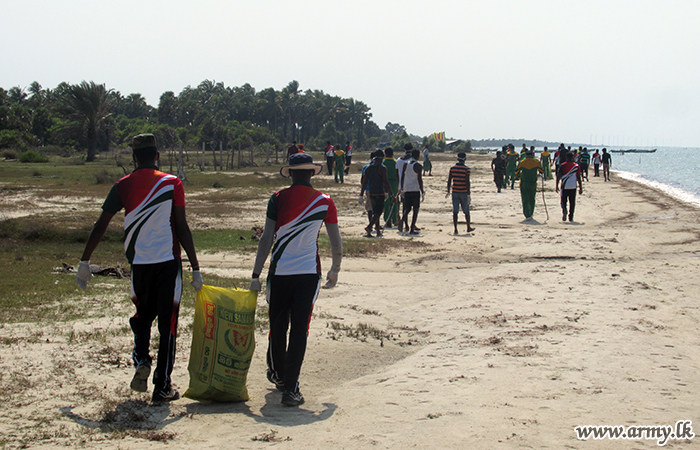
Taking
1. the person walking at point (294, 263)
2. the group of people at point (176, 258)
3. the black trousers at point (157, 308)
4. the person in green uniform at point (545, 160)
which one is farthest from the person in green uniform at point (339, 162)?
the black trousers at point (157, 308)

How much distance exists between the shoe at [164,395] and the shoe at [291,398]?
33.1 inches

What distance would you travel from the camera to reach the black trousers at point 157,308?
4715 millimetres

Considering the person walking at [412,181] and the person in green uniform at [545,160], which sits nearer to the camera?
the person walking at [412,181]

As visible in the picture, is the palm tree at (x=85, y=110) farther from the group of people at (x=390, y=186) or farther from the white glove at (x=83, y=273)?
the white glove at (x=83, y=273)

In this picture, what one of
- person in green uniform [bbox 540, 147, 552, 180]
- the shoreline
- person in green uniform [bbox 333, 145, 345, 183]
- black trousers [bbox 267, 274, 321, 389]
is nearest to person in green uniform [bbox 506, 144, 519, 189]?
person in green uniform [bbox 540, 147, 552, 180]

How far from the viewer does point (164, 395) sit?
4730mm

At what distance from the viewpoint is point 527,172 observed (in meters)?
17.4

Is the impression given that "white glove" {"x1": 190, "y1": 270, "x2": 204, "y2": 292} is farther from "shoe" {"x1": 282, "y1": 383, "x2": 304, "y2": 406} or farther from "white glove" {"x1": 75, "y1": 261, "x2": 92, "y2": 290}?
"shoe" {"x1": 282, "y1": 383, "x2": 304, "y2": 406}

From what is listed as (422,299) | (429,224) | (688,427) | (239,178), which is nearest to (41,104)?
(239,178)

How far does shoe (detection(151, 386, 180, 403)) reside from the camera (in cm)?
470

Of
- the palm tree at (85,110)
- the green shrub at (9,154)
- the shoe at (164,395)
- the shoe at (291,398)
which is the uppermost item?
the palm tree at (85,110)

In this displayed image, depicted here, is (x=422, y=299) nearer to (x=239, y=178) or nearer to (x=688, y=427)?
(x=688, y=427)

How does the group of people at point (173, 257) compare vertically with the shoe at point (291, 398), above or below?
above

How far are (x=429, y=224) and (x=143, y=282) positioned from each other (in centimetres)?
1344
